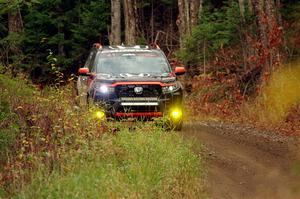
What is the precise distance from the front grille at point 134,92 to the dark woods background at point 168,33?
1.34 m

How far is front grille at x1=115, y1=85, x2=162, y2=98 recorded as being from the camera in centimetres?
1257

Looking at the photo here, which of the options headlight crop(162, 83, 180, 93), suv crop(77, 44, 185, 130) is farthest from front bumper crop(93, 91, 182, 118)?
headlight crop(162, 83, 180, 93)

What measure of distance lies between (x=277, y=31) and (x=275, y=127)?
4052mm

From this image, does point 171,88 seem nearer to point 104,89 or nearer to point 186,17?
point 104,89

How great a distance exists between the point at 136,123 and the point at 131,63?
97.7 inches

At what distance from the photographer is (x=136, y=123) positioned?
38.7 ft

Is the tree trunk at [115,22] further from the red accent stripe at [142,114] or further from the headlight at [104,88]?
the red accent stripe at [142,114]

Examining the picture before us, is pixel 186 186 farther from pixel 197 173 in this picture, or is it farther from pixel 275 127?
pixel 275 127

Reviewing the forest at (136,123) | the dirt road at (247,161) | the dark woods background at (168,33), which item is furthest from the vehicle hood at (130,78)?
the dirt road at (247,161)

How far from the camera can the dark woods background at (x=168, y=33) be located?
59.4 ft

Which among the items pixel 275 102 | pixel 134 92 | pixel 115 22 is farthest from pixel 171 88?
pixel 115 22

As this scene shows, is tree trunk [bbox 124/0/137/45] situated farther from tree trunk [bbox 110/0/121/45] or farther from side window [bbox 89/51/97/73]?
side window [bbox 89/51/97/73]

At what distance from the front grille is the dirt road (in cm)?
122

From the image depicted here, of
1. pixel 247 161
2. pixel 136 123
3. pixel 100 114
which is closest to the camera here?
pixel 247 161
